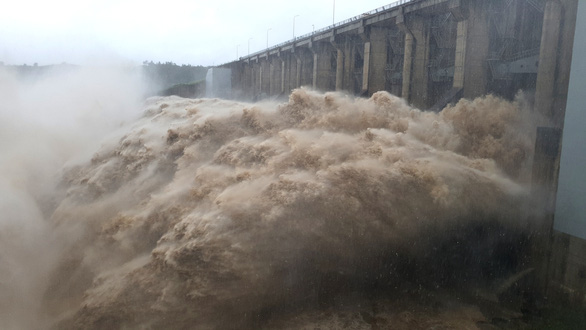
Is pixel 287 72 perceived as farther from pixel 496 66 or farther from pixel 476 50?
pixel 496 66

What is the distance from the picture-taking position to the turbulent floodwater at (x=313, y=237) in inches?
348

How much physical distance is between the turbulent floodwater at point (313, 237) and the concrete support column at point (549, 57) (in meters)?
0.75

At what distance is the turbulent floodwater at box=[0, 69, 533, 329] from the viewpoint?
29.0 feet

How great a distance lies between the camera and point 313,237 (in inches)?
355

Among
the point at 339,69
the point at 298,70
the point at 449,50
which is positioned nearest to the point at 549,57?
the point at 449,50

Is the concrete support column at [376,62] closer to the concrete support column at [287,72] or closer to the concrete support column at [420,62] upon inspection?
the concrete support column at [420,62]

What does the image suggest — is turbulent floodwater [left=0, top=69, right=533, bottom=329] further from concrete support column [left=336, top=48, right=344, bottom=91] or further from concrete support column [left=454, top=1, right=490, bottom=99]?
concrete support column [left=336, top=48, right=344, bottom=91]

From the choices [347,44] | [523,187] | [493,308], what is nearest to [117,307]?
[493,308]

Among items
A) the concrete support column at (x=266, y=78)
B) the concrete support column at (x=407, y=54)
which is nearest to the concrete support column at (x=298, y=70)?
the concrete support column at (x=266, y=78)

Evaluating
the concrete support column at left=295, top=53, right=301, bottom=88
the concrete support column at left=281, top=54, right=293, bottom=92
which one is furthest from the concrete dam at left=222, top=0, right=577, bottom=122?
the concrete support column at left=281, top=54, right=293, bottom=92

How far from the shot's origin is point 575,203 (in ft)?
28.9

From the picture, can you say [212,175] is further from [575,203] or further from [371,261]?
[575,203]

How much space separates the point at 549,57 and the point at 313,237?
8.07m

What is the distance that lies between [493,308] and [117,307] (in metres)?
7.36
